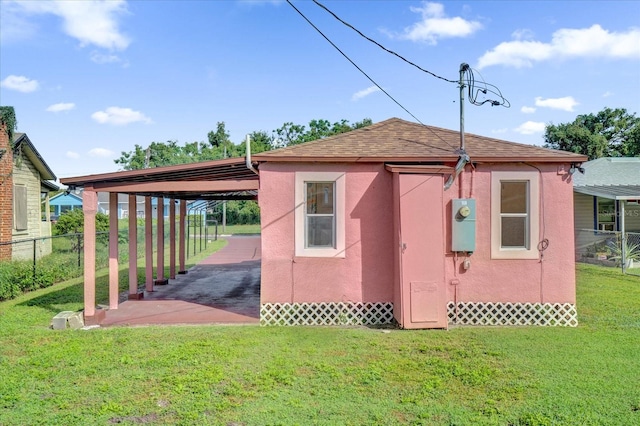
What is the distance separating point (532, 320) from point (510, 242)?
1.41 meters

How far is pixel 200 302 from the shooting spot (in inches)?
390

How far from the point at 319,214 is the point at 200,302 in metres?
3.90

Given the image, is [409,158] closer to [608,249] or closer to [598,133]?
[608,249]

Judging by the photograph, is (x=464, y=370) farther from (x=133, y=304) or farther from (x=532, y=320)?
(x=133, y=304)

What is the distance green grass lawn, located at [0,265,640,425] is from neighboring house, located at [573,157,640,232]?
10977mm

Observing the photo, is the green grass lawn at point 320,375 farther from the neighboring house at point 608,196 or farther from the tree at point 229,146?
the tree at point 229,146

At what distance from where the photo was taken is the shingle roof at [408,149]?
7660mm

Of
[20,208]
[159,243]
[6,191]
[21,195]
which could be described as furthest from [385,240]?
[21,195]

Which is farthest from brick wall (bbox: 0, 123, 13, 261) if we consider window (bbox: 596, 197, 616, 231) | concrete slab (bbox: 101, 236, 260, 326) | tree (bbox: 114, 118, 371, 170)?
tree (bbox: 114, 118, 371, 170)

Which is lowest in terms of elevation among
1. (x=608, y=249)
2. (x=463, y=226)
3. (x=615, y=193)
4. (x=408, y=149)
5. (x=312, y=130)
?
(x=608, y=249)

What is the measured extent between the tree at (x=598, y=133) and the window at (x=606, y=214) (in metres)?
21.2

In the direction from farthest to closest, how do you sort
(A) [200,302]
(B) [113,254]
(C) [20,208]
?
(C) [20,208] < (A) [200,302] < (B) [113,254]

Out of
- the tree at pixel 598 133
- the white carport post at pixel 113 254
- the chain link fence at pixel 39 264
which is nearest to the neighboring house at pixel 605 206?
the white carport post at pixel 113 254

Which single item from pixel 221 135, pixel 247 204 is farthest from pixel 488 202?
pixel 221 135
